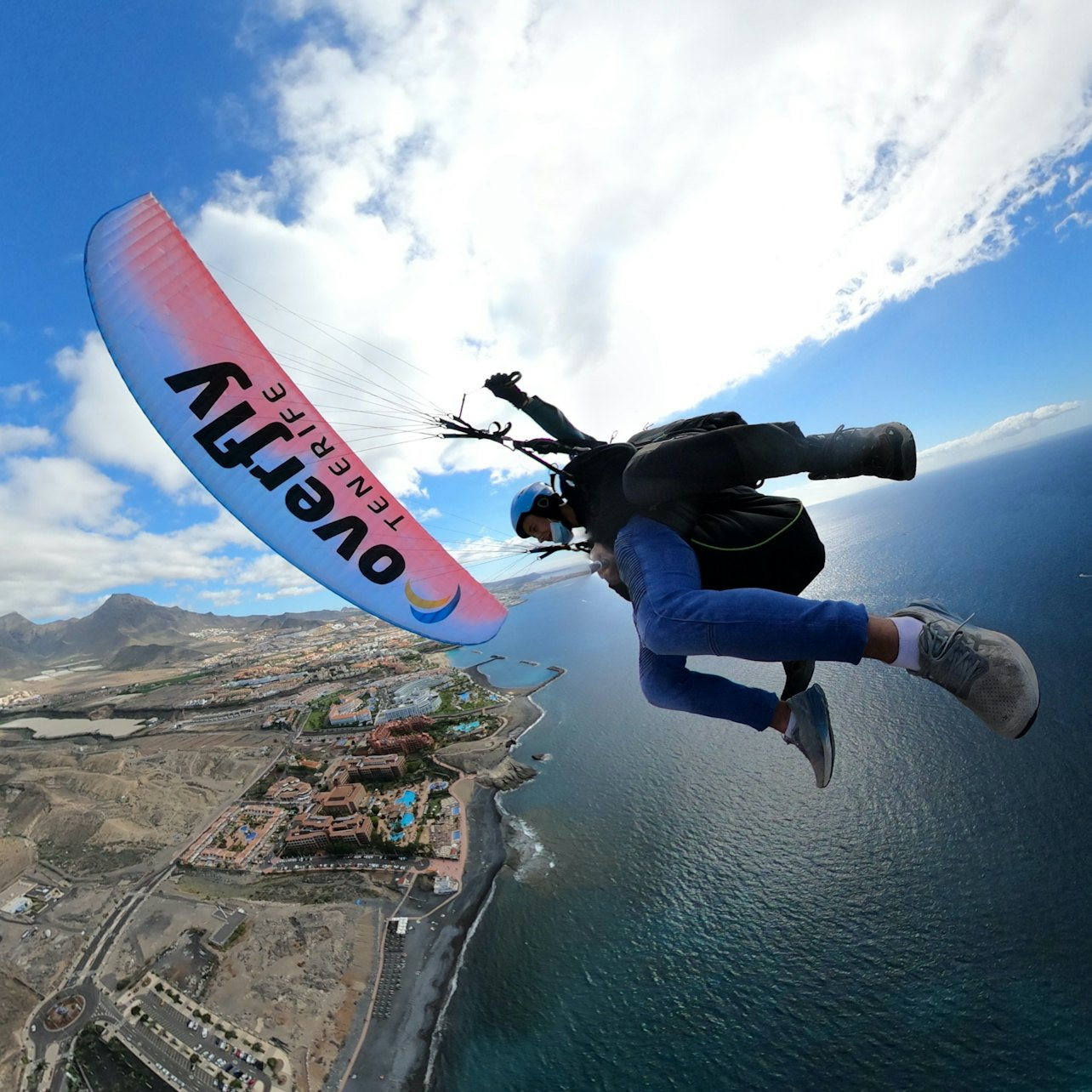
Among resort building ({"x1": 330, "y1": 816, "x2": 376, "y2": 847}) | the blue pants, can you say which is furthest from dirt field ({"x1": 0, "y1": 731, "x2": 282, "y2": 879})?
the blue pants

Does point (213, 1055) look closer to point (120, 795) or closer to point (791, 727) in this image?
point (791, 727)

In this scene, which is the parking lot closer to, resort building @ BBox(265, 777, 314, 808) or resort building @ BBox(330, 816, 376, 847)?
resort building @ BBox(330, 816, 376, 847)

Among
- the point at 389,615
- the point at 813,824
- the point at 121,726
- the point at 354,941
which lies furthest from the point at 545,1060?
the point at 121,726

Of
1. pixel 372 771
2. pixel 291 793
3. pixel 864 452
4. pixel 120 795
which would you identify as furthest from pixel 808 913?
pixel 120 795

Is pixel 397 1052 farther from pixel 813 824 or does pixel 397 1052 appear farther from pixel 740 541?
pixel 740 541

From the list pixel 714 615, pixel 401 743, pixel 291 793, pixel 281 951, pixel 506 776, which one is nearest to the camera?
pixel 714 615
